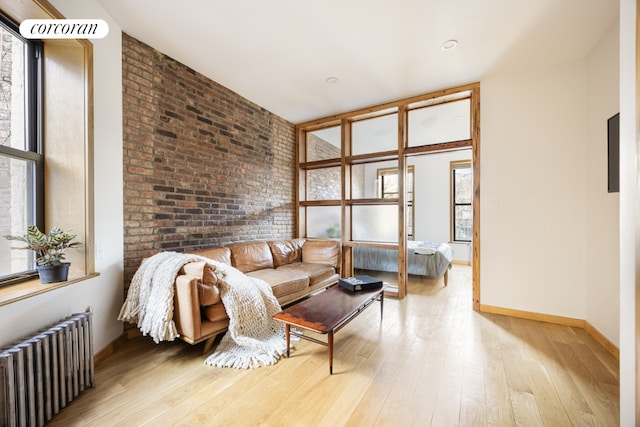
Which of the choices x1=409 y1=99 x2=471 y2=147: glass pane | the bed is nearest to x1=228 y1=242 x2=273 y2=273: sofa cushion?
the bed

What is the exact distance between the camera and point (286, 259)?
3688 mm

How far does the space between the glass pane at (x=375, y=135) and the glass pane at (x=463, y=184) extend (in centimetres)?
322

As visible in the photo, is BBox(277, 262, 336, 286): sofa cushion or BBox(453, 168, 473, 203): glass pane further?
BBox(453, 168, 473, 203): glass pane

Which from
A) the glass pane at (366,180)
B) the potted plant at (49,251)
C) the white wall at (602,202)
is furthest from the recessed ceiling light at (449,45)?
the potted plant at (49,251)

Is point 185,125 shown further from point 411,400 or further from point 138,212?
point 411,400

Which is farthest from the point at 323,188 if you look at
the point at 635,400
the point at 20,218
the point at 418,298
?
the point at 635,400

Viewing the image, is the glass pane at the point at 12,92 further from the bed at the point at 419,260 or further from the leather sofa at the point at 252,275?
the bed at the point at 419,260

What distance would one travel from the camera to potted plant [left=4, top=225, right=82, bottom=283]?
156cm

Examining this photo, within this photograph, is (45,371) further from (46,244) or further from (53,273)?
(46,244)

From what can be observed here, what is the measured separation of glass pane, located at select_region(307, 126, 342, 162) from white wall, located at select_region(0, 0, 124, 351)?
9.24 ft

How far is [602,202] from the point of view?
89.5 inches

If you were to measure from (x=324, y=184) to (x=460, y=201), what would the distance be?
3.72m

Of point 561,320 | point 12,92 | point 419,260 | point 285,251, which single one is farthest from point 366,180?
point 12,92

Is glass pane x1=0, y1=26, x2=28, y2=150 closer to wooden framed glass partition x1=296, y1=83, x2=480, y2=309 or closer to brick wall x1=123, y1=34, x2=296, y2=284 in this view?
brick wall x1=123, y1=34, x2=296, y2=284
